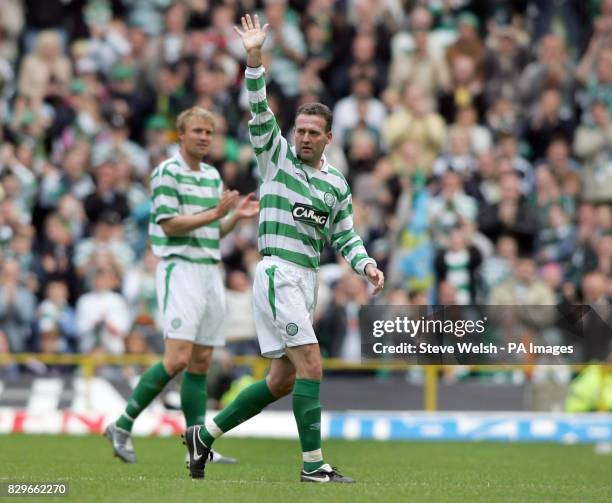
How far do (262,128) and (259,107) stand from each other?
16cm

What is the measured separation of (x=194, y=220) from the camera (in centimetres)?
1133

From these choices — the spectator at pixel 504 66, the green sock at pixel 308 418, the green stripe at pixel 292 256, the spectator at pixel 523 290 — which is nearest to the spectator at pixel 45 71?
the spectator at pixel 504 66

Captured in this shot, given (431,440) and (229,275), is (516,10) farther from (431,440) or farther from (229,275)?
(431,440)

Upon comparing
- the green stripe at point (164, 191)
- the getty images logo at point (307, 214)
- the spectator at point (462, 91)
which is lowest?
the getty images logo at point (307, 214)

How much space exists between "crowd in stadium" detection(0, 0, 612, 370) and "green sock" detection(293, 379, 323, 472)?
798 cm

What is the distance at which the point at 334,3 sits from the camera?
22.2m

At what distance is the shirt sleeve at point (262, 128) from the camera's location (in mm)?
9211

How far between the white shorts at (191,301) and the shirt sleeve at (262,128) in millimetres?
2297

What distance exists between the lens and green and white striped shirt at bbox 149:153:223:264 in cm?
1162

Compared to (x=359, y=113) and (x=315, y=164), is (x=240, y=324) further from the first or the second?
(x=315, y=164)

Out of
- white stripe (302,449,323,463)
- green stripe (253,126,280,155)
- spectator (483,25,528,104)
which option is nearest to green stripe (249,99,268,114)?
green stripe (253,126,280,155)

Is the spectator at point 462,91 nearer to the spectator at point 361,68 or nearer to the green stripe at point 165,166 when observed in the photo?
the spectator at point 361,68

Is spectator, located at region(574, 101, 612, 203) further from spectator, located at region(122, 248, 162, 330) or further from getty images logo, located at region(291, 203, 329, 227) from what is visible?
getty images logo, located at region(291, 203, 329, 227)

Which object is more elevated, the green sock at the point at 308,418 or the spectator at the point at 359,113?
the spectator at the point at 359,113
